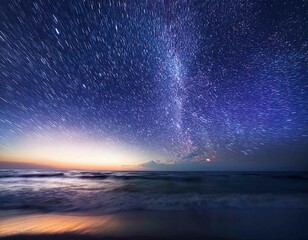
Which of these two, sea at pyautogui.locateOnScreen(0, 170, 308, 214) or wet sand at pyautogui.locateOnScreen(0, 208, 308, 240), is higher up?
sea at pyautogui.locateOnScreen(0, 170, 308, 214)

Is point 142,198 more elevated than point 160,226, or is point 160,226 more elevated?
point 142,198

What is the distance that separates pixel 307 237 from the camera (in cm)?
505

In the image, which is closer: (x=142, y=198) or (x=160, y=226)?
(x=160, y=226)

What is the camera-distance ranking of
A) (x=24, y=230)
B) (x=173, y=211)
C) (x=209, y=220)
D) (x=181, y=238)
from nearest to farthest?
(x=181, y=238), (x=24, y=230), (x=209, y=220), (x=173, y=211)

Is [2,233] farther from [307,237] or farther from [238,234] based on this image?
[307,237]

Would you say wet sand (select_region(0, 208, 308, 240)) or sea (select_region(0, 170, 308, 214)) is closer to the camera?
wet sand (select_region(0, 208, 308, 240))

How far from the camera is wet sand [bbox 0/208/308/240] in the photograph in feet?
17.0

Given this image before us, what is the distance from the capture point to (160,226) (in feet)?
19.7

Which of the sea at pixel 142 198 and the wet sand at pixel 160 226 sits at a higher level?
the sea at pixel 142 198

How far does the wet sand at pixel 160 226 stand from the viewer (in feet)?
17.0

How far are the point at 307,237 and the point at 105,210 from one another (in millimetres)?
6242

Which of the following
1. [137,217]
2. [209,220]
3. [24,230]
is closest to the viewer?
[24,230]

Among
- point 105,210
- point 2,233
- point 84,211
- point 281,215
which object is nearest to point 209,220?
point 281,215

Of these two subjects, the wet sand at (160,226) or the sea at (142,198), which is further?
the sea at (142,198)
